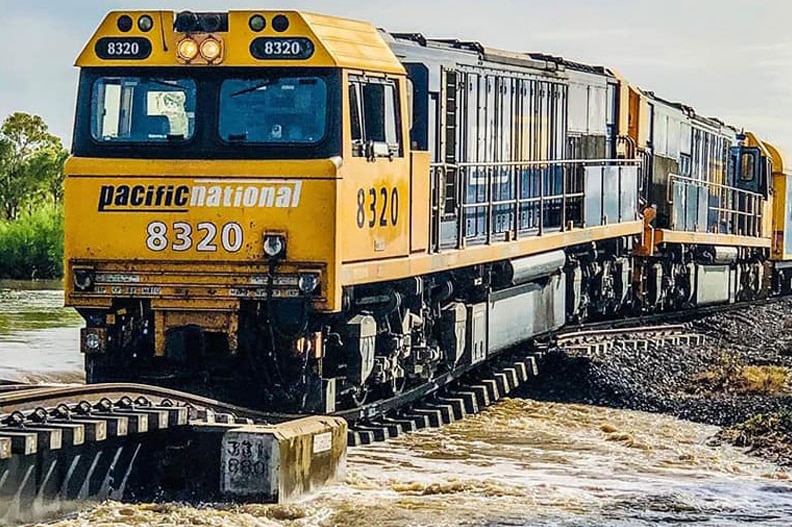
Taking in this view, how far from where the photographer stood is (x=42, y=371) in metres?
20.5

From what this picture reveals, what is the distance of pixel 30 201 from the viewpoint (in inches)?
2197

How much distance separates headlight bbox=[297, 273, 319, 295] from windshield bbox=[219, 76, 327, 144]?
3.82 ft

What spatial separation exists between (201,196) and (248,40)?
4.70 ft

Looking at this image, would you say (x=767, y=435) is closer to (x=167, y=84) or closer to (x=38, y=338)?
(x=167, y=84)

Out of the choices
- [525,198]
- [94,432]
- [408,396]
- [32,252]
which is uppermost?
[525,198]

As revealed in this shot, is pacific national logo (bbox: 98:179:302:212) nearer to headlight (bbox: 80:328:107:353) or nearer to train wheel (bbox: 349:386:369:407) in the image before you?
headlight (bbox: 80:328:107:353)

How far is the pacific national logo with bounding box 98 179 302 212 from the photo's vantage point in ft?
42.5

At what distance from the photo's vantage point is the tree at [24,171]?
56375 mm

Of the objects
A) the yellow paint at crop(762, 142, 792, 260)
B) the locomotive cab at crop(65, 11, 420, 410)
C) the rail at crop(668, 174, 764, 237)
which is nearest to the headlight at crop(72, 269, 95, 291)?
the locomotive cab at crop(65, 11, 420, 410)

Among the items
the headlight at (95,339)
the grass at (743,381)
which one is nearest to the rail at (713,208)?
the grass at (743,381)

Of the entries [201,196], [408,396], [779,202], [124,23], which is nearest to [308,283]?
[201,196]

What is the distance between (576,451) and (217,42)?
5370 mm

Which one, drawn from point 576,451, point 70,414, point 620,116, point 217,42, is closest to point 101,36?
point 217,42

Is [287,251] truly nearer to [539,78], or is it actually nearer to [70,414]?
[70,414]
